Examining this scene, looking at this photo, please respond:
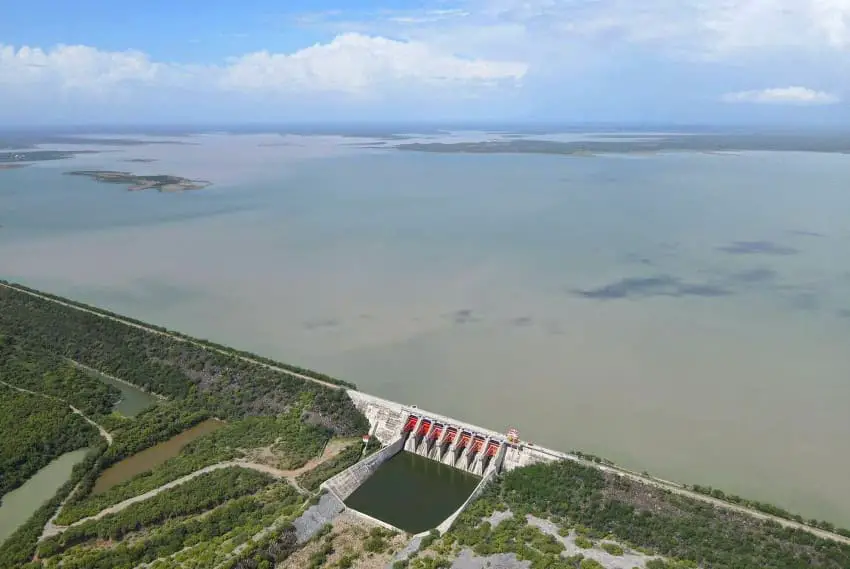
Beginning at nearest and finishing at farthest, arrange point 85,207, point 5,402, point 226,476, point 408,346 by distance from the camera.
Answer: point 226,476 < point 5,402 < point 408,346 < point 85,207

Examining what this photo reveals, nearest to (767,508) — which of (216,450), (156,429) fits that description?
(216,450)

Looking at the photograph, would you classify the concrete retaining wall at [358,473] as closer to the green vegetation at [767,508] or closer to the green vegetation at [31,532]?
the green vegetation at [31,532]

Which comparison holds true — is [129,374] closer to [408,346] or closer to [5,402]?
[5,402]

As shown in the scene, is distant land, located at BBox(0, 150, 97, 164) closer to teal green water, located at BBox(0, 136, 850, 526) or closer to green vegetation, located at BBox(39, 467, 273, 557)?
teal green water, located at BBox(0, 136, 850, 526)

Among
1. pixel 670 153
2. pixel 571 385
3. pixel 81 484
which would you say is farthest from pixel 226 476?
pixel 670 153

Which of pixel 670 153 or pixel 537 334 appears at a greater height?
pixel 670 153

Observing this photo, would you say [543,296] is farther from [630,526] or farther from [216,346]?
[630,526]
